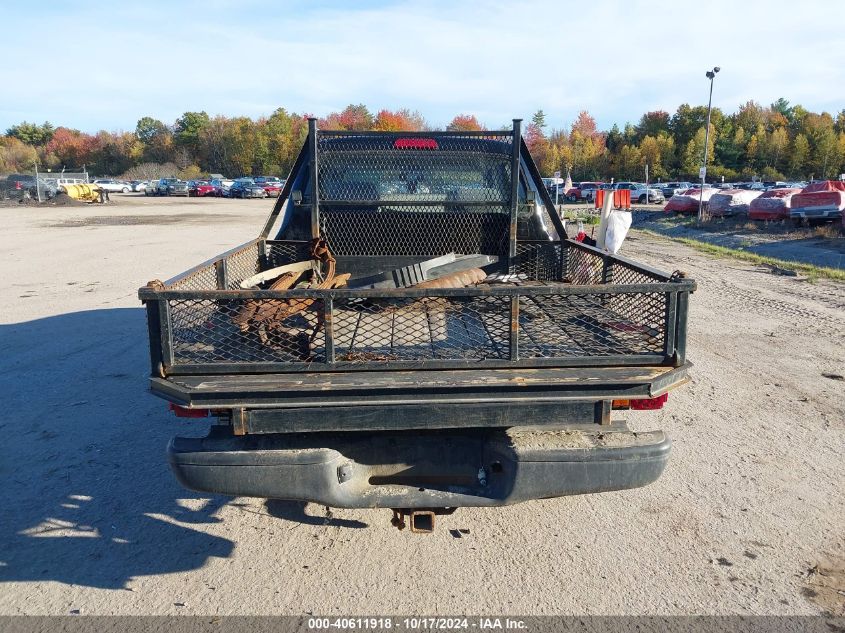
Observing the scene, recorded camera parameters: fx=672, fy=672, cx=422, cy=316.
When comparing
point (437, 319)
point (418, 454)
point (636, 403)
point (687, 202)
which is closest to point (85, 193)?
point (687, 202)

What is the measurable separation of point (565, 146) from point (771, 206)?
78407 millimetres

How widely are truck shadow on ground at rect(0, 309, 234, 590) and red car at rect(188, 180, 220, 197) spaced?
54071mm

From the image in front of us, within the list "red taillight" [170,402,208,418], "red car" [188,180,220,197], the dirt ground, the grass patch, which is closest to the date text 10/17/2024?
the dirt ground

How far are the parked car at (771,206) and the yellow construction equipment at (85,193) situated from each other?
1665 inches

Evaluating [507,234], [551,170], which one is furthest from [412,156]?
[551,170]

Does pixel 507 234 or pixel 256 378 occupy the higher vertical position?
pixel 507 234

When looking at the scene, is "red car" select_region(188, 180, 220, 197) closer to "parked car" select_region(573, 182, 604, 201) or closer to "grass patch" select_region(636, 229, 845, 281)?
"parked car" select_region(573, 182, 604, 201)

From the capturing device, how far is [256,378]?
9.50ft

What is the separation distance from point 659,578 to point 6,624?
2983 mm

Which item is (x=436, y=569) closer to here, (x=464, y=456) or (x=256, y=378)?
(x=464, y=456)

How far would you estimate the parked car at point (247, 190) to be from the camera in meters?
53.2

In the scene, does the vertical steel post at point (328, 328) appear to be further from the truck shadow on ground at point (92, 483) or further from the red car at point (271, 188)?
the red car at point (271, 188)

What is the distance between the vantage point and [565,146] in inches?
3989

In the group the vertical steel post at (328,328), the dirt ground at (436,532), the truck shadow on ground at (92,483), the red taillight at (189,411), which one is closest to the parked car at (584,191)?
the dirt ground at (436,532)
